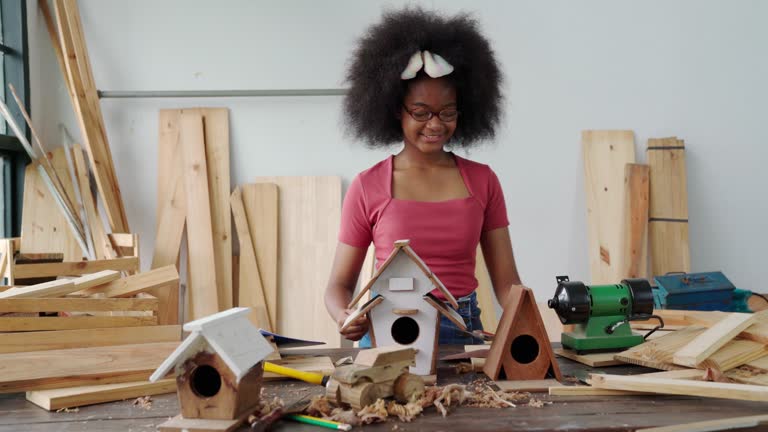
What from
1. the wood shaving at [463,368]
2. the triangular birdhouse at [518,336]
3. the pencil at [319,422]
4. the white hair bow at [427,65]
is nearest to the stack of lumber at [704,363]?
the triangular birdhouse at [518,336]

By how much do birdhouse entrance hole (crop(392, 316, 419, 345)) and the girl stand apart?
1.51ft

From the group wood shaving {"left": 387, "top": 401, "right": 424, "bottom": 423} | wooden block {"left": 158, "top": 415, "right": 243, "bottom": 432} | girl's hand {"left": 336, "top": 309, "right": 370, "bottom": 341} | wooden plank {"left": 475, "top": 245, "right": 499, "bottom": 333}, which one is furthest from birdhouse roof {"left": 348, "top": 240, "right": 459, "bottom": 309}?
wooden plank {"left": 475, "top": 245, "right": 499, "bottom": 333}

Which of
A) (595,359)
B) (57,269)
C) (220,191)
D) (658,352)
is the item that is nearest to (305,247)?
(220,191)

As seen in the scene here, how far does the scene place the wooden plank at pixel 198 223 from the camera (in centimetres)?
350

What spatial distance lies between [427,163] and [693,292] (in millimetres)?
1680

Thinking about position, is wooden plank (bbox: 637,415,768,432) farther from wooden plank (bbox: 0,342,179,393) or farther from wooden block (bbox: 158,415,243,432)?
wooden plank (bbox: 0,342,179,393)

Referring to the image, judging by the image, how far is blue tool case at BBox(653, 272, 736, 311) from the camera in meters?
3.08

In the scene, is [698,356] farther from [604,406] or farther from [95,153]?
[95,153]

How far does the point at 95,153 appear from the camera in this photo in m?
3.39

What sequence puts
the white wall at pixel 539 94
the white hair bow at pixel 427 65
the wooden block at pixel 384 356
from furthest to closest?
1. the white wall at pixel 539 94
2. the white hair bow at pixel 427 65
3. the wooden block at pixel 384 356

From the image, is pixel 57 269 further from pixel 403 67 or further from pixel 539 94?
pixel 539 94

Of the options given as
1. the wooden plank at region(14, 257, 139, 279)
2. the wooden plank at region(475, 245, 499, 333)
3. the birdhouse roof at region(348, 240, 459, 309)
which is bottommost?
the wooden plank at region(475, 245, 499, 333)

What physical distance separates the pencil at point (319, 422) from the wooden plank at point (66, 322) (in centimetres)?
63

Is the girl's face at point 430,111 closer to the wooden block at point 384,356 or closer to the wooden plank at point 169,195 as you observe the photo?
the wooden block at point 384,356
